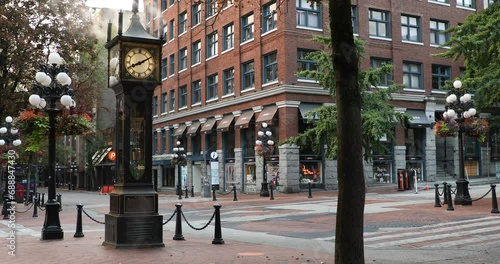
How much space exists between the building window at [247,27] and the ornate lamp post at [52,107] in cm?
2571

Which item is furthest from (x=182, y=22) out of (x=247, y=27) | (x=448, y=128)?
(x=448, y=128)

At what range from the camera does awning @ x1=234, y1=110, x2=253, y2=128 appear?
129 ft

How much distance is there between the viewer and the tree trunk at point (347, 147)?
23.8 ft

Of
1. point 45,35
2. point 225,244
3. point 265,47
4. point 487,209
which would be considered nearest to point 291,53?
point 265,47

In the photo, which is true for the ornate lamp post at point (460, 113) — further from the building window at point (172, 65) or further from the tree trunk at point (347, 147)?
the building window at point (172, 65)

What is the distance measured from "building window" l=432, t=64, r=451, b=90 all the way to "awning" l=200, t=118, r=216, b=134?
59.0 ft

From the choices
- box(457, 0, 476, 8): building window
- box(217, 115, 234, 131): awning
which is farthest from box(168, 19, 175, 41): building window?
box(457, 0, 476, 8): building window

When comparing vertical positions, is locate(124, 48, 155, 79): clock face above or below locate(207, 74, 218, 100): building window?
below

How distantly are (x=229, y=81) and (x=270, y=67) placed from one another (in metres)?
6.10

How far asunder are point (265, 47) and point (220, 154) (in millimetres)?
10194

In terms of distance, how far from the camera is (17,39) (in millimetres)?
30953

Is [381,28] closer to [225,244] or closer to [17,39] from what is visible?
[17,39]

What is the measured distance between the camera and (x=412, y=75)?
42594 mm

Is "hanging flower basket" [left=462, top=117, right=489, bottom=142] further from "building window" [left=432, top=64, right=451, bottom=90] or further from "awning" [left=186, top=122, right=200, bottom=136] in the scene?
"awning" [left=186, top=122, right=200, bottom=136]
